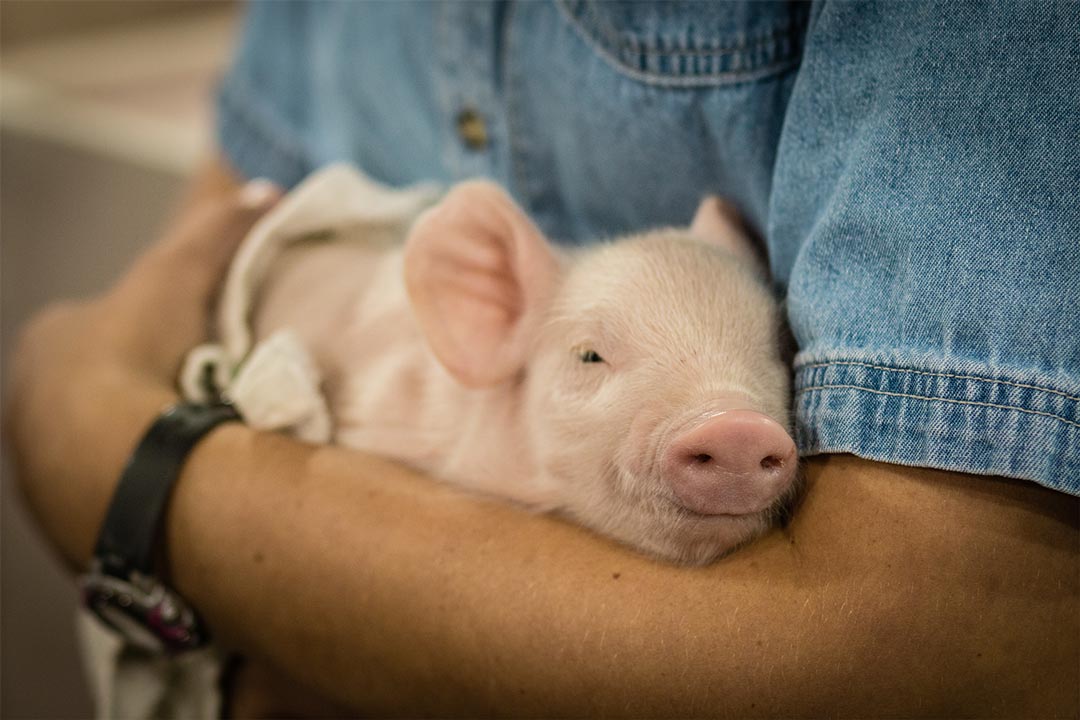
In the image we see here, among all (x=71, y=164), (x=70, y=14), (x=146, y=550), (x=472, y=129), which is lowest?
(x=71, y=164)

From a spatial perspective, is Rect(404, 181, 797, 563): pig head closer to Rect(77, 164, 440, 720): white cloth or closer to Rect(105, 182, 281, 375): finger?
Rect(77, 164, 440, 720): white cloth

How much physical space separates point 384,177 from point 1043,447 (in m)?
1.00

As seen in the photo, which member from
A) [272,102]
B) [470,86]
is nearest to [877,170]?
[470,86]

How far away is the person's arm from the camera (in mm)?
630

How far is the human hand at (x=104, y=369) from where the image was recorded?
925 millimetres

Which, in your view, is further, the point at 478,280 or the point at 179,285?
the point at 179,285

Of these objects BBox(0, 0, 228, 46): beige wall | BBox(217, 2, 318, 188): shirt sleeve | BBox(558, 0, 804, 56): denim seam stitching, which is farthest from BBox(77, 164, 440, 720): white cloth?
BBox(0, 0, 228, 46): beige wall

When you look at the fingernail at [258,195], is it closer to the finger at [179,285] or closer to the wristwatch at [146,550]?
the finger at [179,285]

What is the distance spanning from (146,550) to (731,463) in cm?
52

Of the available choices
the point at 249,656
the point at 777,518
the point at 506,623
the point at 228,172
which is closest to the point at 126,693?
the point at 249,656

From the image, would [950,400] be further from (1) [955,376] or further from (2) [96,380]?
(2) [96,380]

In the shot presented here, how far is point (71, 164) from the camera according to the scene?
2543mm

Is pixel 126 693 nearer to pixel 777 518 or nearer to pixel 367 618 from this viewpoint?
pixel 367 618

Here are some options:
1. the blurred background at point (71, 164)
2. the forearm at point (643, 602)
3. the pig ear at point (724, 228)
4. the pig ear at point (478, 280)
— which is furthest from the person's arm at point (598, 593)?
the blurred background at point (71, 164)
